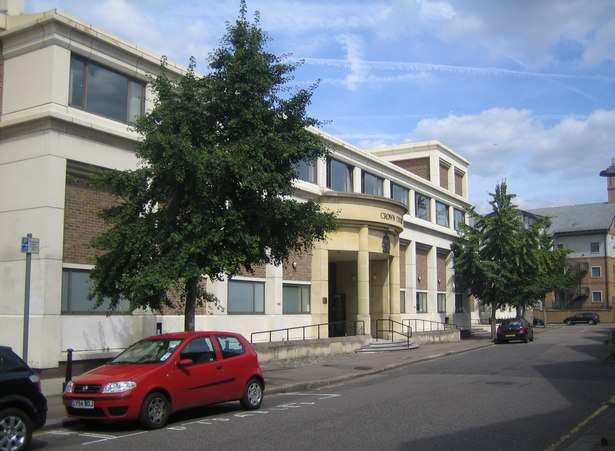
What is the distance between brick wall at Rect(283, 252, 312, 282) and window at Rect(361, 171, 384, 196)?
7.47 metres

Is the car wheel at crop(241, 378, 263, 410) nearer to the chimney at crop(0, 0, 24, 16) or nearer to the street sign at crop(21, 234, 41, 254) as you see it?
the street sign at crop(21, 234, 41, 254)

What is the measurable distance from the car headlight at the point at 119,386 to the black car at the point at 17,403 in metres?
1.39

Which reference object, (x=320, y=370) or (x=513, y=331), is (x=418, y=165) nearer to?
(x=513, y=331)

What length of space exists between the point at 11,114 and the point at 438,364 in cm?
1643

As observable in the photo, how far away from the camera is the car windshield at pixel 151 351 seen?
11445 millimetres

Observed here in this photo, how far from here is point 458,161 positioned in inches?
2041

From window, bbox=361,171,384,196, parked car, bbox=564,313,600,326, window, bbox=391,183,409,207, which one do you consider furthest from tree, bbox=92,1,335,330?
parked car, bbox=564,313,600,326

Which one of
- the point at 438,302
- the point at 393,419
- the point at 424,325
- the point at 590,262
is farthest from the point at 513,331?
the point at 590,262

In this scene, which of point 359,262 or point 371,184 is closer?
point 359,262

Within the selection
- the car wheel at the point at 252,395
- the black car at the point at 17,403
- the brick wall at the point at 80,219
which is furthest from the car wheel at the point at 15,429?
the brick wall at the point at 80,219

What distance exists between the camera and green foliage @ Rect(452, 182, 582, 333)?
137 feet

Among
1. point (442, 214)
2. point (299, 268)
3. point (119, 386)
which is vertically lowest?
point (119, 386)

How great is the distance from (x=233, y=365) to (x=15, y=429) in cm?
455

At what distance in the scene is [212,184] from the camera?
14.2 m
